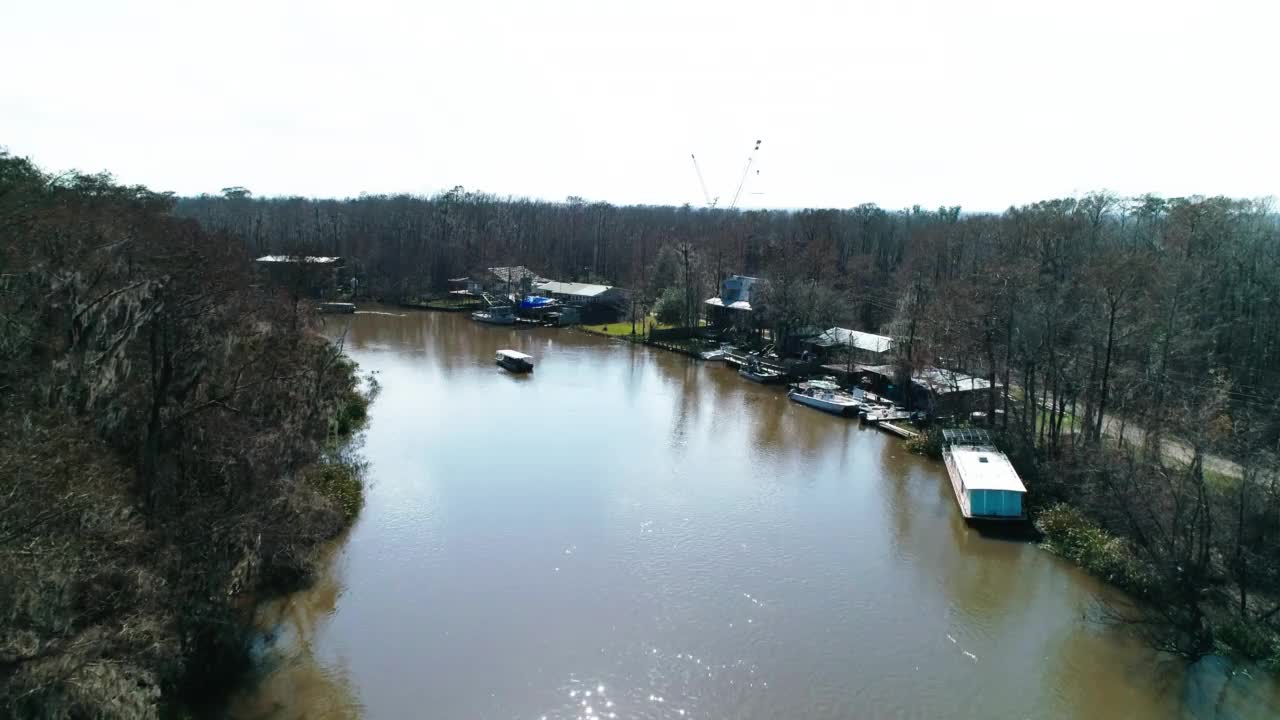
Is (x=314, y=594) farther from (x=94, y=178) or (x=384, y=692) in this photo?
(x=94, y=178)

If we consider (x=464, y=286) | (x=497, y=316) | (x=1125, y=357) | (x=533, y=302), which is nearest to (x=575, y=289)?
(x=533, y=302)

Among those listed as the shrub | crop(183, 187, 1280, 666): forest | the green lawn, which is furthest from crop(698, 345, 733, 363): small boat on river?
the shrub

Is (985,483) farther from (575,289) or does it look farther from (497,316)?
(575,289)

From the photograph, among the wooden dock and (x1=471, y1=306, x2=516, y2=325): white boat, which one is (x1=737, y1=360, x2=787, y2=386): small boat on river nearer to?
the wooden dock

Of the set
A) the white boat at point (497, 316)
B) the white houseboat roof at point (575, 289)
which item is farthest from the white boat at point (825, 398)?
the white boat at point (497, 316)

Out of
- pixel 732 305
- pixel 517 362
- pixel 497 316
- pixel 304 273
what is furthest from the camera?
pixel 497 316

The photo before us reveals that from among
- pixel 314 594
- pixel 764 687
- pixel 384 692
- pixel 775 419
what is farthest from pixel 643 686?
pixel 775 419

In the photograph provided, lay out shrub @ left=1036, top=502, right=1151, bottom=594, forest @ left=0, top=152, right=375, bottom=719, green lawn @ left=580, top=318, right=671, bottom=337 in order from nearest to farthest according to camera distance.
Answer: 1. forest @ left=0, top=152, right=375, bottom=719
2. shrub @ left=1036, top=502, right=1151, bottom=594
3. green lawn @ left=580, top=318, right=671, bottom=337
